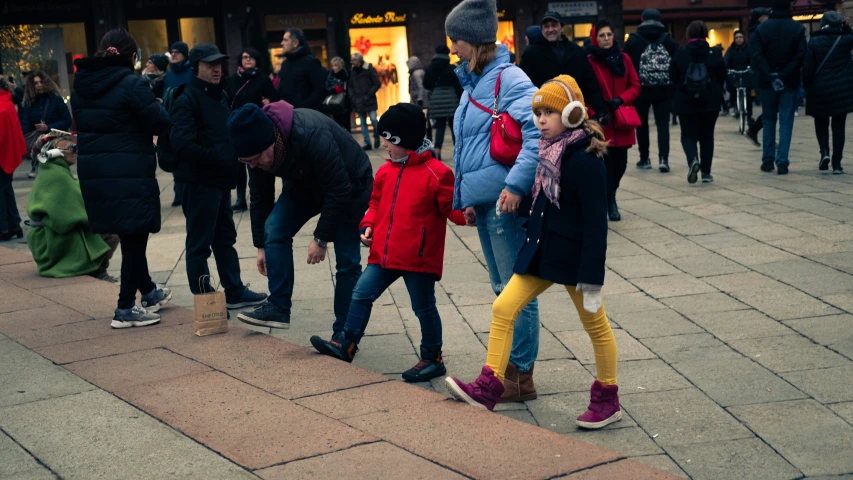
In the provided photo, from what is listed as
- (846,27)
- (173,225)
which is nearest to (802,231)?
(846,27)

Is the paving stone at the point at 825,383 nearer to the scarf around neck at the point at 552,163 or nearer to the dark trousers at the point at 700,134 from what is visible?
the scarf around neck at the point at 552,163

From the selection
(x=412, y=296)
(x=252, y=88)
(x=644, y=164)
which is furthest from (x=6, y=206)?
(x=644, y=164)

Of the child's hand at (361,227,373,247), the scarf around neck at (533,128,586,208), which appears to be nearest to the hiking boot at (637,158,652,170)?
the child's hand at (361,227,373,247)

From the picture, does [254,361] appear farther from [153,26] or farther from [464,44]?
[153,26]

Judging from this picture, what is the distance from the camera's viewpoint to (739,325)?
19.7 ft

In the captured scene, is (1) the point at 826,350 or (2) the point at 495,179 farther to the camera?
(1) the point at 826,350

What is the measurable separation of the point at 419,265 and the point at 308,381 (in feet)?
2.61

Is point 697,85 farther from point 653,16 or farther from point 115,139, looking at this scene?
point 115,139

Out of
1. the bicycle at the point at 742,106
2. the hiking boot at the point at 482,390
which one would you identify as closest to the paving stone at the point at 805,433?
the hiking boot at the point at 482,390

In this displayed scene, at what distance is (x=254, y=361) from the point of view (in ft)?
18.1

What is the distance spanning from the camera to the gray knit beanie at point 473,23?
480cm

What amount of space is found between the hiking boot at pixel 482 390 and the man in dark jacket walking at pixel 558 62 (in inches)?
190

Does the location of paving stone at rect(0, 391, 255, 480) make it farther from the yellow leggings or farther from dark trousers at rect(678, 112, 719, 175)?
dark trousers at rect(678, 112, 719, 175)

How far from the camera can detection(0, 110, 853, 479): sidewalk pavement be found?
14.2 feet
